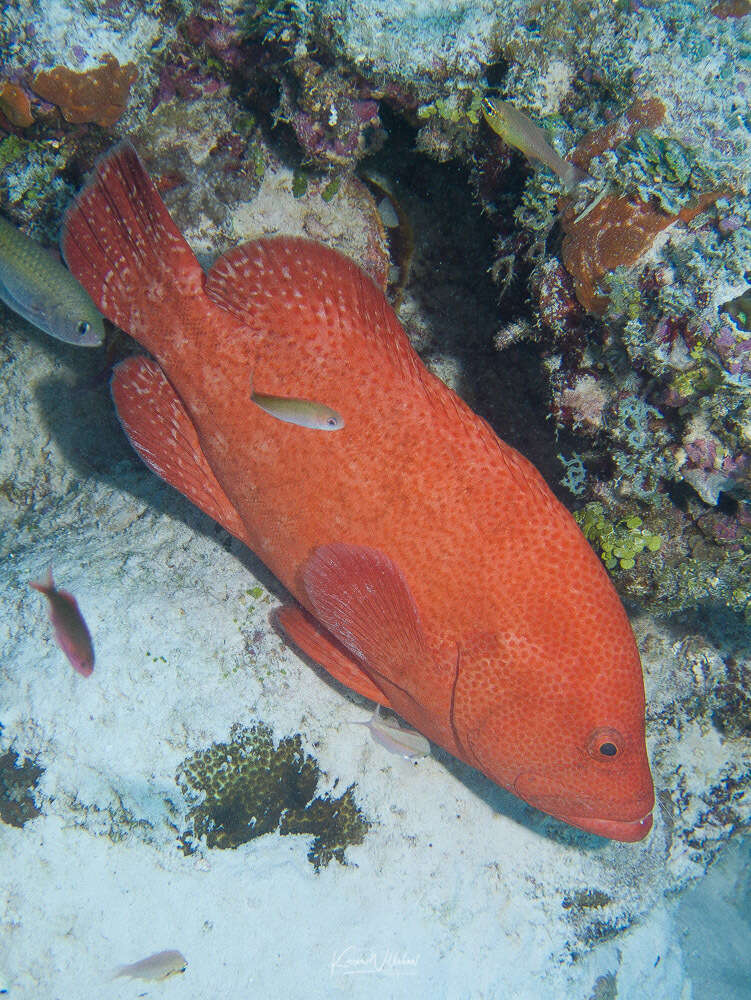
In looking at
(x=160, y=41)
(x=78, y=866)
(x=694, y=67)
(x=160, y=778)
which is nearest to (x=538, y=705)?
(x=160, y=778)

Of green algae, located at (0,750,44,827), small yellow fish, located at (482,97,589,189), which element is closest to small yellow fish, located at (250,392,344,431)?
small yellow fish, located at (482,97,589,189)

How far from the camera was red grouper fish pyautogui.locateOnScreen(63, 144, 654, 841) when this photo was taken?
8.42 feet

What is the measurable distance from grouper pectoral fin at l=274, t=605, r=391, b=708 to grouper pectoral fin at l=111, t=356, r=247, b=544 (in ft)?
1.92

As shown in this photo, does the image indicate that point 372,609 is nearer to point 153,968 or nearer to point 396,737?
point 396,737

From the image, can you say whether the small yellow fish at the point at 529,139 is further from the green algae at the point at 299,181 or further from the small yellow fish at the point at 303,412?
the small yellow fish at the point at 303,412

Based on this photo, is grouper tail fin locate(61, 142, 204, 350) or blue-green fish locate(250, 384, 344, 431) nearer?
blue-green fish locate(250, 384, 344, 431)

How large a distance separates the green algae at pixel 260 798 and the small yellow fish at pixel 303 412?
6.55ft

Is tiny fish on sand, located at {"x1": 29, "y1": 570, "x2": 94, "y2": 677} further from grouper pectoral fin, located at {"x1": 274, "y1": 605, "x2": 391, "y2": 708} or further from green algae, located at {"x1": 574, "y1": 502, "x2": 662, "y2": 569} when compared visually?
green algae, located at {"x1": 574, "y1": 502, "x2": 662, "y2": 569}

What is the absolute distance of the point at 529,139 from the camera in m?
2.61

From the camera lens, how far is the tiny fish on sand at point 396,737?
3.51m

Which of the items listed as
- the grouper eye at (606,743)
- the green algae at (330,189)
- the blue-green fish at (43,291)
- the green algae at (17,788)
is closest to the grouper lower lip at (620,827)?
the grouper eye at (606,743)

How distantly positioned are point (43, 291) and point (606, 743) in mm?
3548

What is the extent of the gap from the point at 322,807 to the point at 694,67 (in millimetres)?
4369

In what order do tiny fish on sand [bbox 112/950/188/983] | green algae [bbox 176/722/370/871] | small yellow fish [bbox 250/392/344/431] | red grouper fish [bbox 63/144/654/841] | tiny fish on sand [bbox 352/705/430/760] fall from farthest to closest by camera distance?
tiny fish on sand [bbox 352/705/430/760] → green algae [bbox 176/722/370/871] → tiny fish on sand [bbox 112/950/188/983] → red grouper fish [bbox 63/144/654/841] → small yellow fish [bbox 250/392/344/431]
